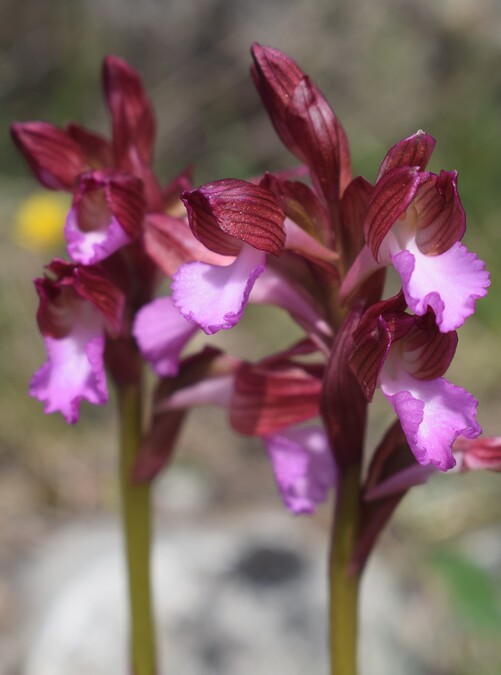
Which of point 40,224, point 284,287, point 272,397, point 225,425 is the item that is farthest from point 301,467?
point 40,224

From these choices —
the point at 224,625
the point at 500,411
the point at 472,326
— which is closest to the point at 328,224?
the point at 224,625

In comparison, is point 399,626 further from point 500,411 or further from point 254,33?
point 254,33

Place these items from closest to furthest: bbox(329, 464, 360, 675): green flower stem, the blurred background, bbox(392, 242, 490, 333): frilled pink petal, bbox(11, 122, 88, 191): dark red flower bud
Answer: bbox(392, 242, 490, 333): frilled pink petal < bbox(329, 464, 360, 675): green flower stem < bbox(11, 122, 88, 191): dark red flower bud < the blurred background

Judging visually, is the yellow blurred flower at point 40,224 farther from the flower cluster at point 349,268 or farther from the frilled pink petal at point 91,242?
the flower cluster at point 349,268

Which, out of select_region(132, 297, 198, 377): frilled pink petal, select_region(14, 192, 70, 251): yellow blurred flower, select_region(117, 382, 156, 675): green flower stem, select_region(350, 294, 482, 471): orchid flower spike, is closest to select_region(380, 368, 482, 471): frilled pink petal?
select_region(350, 294, 482, 471): orchid flower spike

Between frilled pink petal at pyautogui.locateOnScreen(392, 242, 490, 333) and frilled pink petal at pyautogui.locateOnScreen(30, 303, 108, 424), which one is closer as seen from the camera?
frilled pink petal at pyautogui.locateOnScreen(392, 242, 490, 333)

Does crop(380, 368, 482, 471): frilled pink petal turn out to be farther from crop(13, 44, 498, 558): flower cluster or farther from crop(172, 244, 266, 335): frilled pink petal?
crop(172, 244, 266, 335): frilled pink petal

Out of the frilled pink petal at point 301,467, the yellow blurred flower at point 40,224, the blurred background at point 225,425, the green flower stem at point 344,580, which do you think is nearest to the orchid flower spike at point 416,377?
the green flower stem at point 344,580
